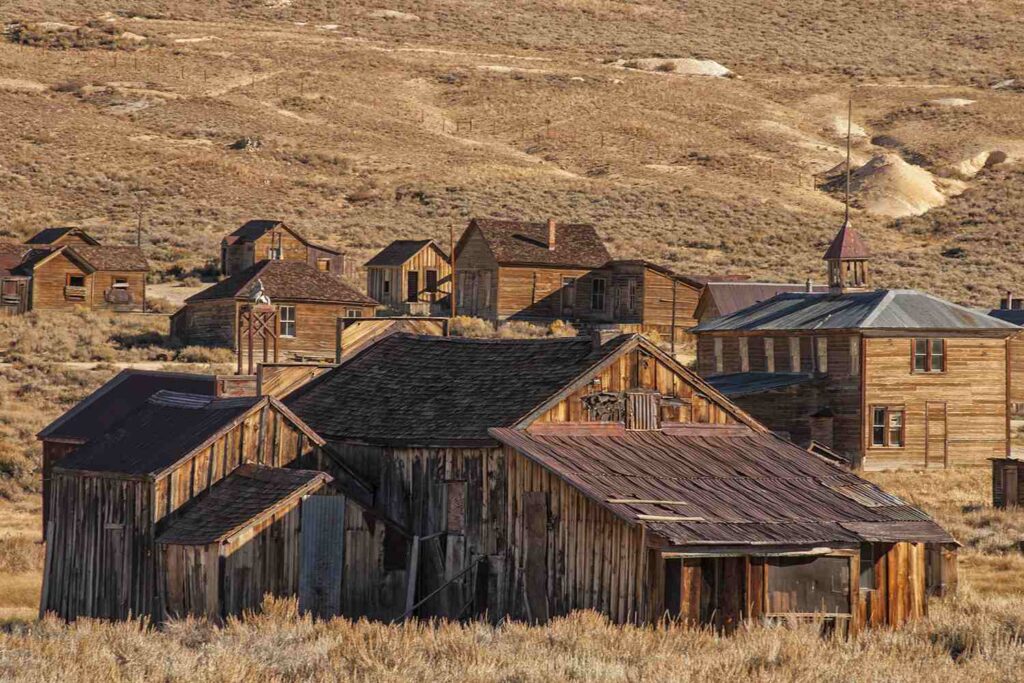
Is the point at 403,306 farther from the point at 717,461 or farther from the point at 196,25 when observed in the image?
the point at 196,25

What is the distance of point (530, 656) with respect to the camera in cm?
1577

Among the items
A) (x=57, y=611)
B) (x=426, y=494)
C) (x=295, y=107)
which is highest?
(x=295, y=107)

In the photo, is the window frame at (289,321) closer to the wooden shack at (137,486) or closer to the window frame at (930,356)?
the window frame at (930,356)

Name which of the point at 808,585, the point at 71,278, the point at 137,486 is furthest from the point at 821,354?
the point at 71,278

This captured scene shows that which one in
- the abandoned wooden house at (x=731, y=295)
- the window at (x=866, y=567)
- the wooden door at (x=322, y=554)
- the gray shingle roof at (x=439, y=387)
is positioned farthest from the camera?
the abandoned wooden house at (x=731, y=295)

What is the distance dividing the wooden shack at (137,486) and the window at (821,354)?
23267 millimetres

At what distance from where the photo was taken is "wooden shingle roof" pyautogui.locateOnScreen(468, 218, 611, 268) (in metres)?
67.4

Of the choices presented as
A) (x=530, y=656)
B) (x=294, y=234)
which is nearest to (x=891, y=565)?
(x=530, y=656)

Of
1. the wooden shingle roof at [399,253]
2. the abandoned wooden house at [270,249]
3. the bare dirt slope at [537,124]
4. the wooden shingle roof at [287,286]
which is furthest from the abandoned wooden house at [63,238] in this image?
the wooden shingle roof at [287,286]

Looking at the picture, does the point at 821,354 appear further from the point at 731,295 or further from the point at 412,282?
the point at 412,282

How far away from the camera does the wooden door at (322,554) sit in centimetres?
2209

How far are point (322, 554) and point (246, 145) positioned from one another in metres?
87.7

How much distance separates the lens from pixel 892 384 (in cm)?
4394

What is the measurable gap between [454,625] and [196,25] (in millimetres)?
128262
